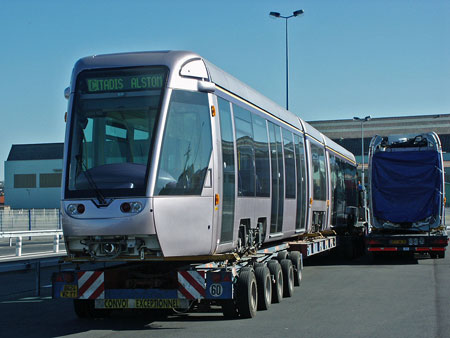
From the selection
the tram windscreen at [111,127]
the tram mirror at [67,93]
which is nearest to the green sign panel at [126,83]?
the tram windscreen at [111,127]

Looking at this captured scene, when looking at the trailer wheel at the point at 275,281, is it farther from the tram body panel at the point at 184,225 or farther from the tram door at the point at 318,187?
the tram door at the point at 318,187

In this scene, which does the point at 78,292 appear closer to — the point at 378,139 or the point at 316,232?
the point at 316,232

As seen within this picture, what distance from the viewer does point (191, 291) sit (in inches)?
375

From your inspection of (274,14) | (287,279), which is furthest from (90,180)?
(274,14)

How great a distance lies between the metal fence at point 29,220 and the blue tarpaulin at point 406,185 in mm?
23346

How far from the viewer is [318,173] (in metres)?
18.7

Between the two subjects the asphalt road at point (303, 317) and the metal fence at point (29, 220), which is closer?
the asphalt road at point (303, 317)

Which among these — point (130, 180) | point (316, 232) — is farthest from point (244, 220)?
point (316, 232)

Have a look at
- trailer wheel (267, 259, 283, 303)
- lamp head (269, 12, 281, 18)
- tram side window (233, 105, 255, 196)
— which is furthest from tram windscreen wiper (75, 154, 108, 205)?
lamp head (269, 12, 281, 18)

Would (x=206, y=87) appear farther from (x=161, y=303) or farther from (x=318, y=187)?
(x=318, y=187)

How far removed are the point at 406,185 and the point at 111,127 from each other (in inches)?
525

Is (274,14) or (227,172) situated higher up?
(274,14)

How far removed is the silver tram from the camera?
9.19 m

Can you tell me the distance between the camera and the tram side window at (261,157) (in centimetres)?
1216
